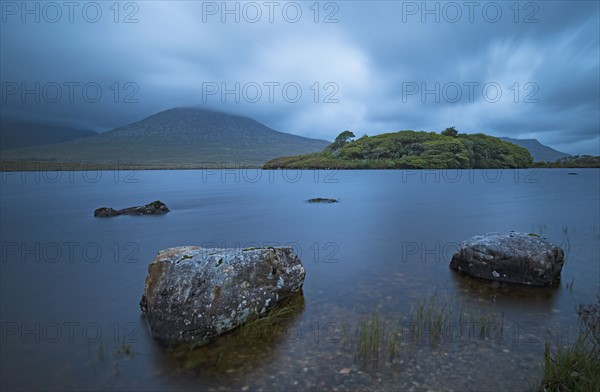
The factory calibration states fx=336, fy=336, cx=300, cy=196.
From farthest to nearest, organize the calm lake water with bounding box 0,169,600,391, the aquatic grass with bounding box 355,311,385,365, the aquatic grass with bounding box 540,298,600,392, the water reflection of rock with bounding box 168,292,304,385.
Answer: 1. the aquatic grass with bounding box 355,311,385,365
2. the water reflection of rock with bounding box 168,292,304,385
3. the calm lake water with bounding box 0,169,600,391
4. the aquatic grass with bounding box 540,298,600,392

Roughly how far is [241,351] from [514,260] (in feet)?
24.2

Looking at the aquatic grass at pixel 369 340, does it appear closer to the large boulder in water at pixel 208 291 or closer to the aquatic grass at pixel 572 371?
the large boulder in water at pixel 208 291

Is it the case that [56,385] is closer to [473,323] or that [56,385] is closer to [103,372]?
[103,372]

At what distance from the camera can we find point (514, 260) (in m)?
8.83

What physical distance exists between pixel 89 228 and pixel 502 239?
60.8 feet

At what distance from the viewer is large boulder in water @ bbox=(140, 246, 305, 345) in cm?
631

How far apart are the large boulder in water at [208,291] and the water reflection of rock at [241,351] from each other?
254mm

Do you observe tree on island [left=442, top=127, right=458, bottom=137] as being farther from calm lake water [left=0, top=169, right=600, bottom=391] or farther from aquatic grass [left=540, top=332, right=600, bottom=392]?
aquatic grass [left=540, top=332, right=600, bottom=392]

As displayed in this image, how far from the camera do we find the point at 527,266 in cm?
871

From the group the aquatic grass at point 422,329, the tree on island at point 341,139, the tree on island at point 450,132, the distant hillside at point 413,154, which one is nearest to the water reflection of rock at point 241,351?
the aquatic grass at point 422,329

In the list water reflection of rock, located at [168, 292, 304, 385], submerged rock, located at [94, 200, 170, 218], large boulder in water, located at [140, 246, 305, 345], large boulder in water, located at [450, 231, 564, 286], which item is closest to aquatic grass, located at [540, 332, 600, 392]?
large boulder in water, located at [450, 231, 564, 286]

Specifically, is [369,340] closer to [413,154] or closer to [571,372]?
[571,372]

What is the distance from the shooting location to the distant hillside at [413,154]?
102 meters

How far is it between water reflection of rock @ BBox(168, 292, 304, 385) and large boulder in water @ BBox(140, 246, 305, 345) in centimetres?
25
